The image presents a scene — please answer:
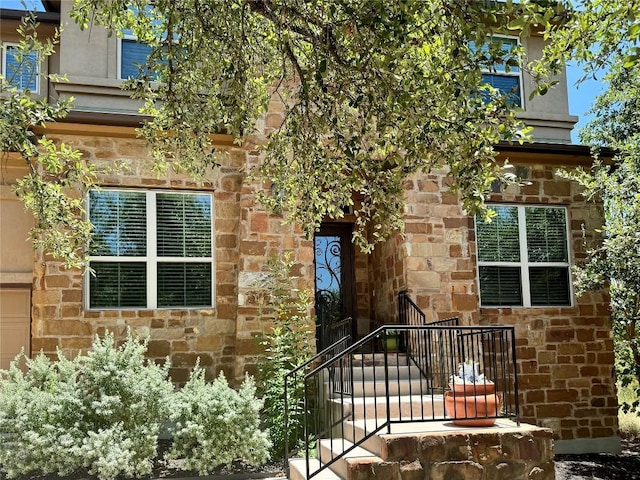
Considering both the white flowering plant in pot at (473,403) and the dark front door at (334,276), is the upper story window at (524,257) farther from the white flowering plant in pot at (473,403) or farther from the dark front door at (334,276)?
the white flowering plant in pot at (473,403)

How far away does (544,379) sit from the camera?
10.3 metres

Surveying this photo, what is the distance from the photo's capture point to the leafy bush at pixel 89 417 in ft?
22.7

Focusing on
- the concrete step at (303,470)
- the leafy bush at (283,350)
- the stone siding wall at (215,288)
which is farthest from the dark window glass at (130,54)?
the concrete step at (303,470)

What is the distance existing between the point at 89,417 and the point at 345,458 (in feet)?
9.78

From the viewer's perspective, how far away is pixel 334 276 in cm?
1134

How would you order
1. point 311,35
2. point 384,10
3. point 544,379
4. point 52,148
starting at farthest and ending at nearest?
point 544,379, point 52,148, point 311,35, point 384,10

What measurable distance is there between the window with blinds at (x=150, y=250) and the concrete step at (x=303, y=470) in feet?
9.56

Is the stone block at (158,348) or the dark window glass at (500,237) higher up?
the dark window glass at (500,237)

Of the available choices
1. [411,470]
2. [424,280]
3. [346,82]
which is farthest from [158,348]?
[346,82]

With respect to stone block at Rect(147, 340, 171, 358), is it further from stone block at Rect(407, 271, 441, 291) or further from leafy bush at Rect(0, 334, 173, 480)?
stone block at Rect(407, 271, 441, 291)

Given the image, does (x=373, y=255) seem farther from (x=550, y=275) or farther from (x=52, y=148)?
(x=52, y=148)

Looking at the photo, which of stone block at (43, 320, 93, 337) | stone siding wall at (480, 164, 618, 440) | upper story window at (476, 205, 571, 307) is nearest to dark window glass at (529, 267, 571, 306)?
upper story window at (476, 205, 571, 307)

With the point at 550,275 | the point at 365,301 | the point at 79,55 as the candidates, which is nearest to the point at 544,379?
the point at 550,275

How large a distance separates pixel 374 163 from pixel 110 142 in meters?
4.35
